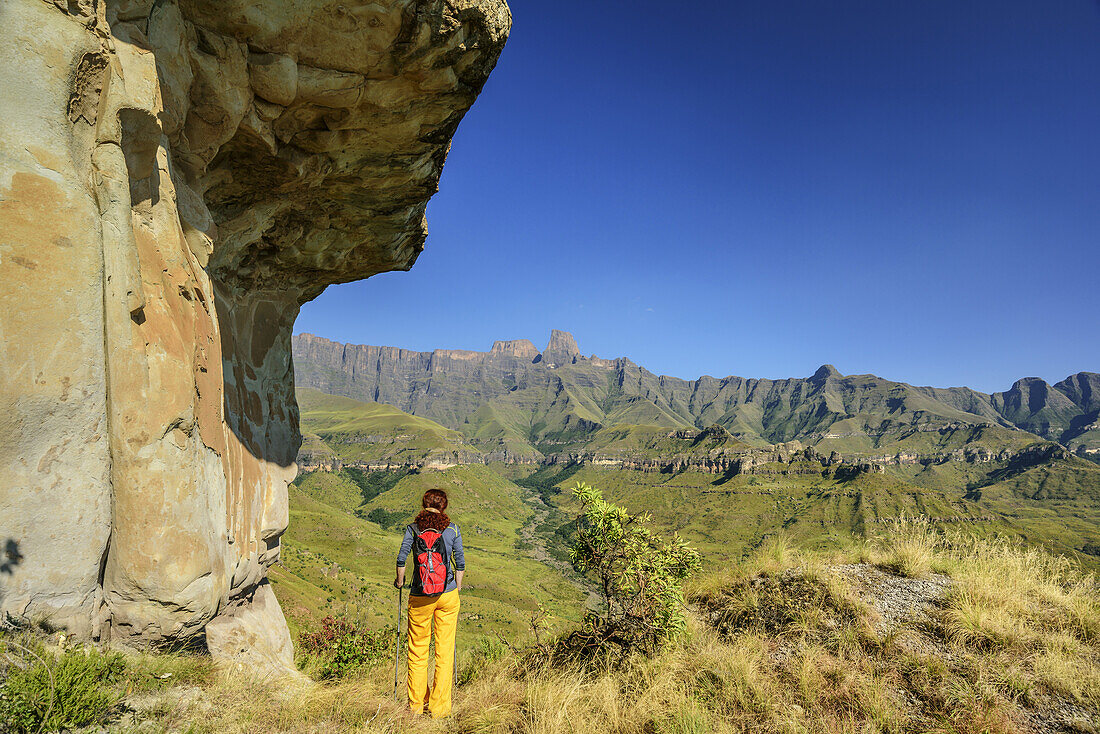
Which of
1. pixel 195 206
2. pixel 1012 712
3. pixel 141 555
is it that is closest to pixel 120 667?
pixel 141 555

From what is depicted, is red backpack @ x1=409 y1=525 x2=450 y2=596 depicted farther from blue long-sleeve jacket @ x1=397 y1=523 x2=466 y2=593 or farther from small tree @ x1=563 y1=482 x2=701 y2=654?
small tree @ x1=563 y1=482 x2=701 y2=654

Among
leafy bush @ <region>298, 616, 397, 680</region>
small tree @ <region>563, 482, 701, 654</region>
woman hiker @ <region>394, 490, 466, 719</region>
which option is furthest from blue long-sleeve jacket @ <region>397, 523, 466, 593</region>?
leafy bush @ <region>298, 616, 397, 680</region>

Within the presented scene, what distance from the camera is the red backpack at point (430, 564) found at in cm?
609

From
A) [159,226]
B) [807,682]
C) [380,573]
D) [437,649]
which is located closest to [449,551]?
[437,649]

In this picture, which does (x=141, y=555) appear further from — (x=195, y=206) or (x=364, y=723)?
(x=195, y=206)

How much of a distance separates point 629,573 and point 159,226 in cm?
843

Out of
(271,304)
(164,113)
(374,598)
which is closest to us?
(164,113)

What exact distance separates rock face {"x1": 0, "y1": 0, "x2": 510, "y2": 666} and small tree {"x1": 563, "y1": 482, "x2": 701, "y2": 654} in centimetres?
554

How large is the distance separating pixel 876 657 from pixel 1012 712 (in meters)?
1.41

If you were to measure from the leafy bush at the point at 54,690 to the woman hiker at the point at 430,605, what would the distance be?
2.83 m

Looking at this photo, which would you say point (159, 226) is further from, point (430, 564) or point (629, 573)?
point (629, 573)

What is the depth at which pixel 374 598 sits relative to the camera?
7094 centimetres

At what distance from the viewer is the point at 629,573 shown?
24.2 ft

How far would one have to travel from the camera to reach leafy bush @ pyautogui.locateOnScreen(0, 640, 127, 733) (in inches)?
139
